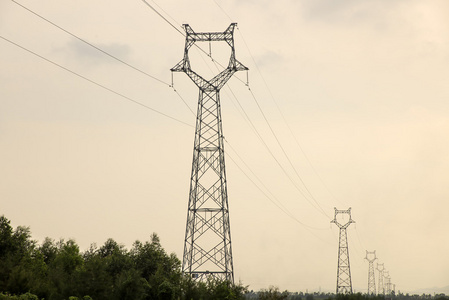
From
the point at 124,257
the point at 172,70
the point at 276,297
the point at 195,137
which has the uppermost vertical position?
the point at 172,70

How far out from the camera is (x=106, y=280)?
72.0 m

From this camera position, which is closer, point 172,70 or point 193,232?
point 193,232

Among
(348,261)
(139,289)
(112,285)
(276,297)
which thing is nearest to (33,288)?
(112,285)

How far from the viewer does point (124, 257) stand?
87.6m

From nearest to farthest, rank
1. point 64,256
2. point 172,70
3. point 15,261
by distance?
point 172,70, point 15,261, point 64,256

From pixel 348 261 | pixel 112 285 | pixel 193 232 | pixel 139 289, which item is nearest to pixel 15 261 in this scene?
pixel 112 285

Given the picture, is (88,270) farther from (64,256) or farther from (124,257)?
(64,256)

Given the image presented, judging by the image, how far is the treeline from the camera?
220ft

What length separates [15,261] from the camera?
279ft

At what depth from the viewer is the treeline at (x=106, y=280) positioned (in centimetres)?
6694

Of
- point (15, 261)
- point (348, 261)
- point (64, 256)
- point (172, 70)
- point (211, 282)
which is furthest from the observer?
point (348, 261)

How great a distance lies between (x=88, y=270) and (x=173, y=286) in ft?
40.9

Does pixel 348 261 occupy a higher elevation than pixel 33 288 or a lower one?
higher

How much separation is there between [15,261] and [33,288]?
1416 cm
